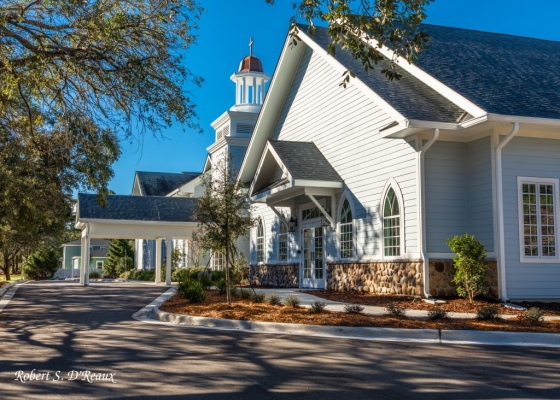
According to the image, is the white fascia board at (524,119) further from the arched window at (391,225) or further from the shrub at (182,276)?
the shrub at (182,276)

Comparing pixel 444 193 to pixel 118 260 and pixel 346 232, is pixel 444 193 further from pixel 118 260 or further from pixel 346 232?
pixel 118 260

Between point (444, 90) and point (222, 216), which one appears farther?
point (444, 90)

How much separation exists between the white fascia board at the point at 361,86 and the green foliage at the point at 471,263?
3.16 m

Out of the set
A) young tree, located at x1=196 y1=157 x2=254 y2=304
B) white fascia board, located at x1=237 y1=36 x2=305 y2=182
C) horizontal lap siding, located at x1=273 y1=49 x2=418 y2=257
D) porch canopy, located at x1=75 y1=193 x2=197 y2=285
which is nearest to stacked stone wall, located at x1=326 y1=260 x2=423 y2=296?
horizontal lap siding, located at x1=273 y1=49 x2=418 y2=257

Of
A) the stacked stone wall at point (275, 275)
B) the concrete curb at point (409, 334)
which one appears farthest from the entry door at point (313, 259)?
the concrete curb at point (409, 334)

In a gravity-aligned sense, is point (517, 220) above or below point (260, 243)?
above

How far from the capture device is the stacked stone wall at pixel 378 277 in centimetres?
1526

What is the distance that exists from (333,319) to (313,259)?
996 cm

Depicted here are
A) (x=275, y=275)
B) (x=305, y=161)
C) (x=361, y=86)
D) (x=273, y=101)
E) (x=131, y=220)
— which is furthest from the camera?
(x=131, y=220)

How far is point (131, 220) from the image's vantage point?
2841 cm

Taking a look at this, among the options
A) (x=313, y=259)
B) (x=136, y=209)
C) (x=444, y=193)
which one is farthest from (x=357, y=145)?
(x=136, y=209)

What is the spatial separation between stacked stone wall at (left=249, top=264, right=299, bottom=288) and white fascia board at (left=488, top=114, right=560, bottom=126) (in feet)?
34.1

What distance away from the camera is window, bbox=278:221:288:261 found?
23.2 m

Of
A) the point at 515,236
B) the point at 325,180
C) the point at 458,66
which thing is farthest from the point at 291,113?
the point at 515,236
